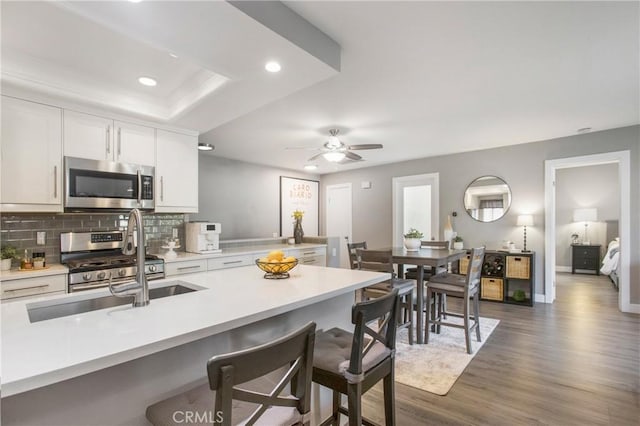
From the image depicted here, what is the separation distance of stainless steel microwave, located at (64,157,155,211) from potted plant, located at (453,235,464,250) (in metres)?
4.46

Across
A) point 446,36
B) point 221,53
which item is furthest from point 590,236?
point 221,53

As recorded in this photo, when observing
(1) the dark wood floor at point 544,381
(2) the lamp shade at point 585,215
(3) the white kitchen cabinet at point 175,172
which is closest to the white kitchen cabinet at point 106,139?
(3) the white kitchen cabinet at point 175,172

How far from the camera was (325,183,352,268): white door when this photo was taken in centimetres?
689

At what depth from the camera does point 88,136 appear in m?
2.79

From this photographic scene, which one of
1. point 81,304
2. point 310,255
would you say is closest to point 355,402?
point 81,304

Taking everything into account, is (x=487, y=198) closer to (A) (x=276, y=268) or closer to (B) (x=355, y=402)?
(A) (x=276, y=268)

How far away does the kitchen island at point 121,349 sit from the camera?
824mm

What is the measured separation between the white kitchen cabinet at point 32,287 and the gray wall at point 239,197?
2383 mm

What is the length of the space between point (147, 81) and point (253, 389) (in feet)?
8.70

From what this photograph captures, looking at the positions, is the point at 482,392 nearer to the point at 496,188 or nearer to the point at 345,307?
the point at 345,307

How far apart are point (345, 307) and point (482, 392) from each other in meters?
1.27

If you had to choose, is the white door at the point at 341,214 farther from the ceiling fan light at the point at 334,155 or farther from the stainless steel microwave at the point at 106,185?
the stainless steel microwave at the point at 106,185

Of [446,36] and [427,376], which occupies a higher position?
[446,36]

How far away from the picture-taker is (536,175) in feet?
15.3
